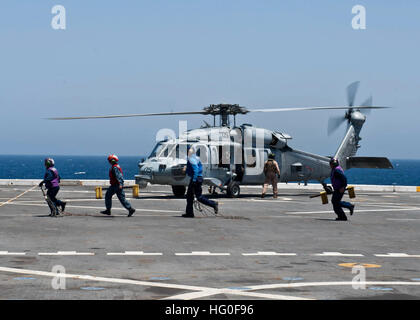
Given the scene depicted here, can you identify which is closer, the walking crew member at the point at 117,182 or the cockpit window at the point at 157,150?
the walking crew member at the point at 117,182

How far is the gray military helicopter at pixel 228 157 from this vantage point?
28.7 metres

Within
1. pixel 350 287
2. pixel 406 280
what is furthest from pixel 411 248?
pixel 350 287

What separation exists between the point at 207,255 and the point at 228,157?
18.4 metres

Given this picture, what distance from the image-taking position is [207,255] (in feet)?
41.1

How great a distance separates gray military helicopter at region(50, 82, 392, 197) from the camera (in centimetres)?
2869

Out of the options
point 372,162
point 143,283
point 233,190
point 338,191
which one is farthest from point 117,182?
point 372,162

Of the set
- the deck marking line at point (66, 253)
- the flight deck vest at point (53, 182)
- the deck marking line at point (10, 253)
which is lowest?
the deck marking line at point (66, 253)

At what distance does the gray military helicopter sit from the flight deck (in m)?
6.02

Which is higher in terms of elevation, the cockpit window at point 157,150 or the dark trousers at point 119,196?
the cockpit window at point 157,150

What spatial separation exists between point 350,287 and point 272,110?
21.4m

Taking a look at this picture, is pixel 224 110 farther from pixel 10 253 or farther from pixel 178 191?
pixel 10 253

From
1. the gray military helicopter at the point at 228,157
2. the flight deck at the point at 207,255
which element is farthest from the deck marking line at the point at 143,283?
the gray military helicopter at the point at 228,157

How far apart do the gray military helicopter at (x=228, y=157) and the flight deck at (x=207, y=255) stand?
6.02m

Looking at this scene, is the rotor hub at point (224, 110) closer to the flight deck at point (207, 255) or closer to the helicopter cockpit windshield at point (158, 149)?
the helicopter cockpit windshield at point (158, 149)
